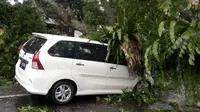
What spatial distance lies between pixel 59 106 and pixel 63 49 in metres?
1.32

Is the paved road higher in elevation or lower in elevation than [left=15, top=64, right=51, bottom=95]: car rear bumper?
lower

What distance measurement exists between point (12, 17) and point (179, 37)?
8.49 m

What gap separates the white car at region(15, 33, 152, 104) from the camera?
7.41 metres

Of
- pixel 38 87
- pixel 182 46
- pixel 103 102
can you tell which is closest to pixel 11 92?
pixel 38 87

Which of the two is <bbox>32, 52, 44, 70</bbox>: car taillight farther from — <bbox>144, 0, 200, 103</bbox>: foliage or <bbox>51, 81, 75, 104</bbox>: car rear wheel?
<bbox>144, 0, 200, 103</bbox>: foliage

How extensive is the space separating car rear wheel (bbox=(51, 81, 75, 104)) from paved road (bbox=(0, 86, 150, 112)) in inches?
5.6

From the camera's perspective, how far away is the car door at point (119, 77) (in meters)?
8.43

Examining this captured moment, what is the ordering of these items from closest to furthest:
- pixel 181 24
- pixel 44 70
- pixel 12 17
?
1. pixel 181 24
2. pixel 44 70
3. pixel 12 17

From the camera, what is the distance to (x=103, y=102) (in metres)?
8.41

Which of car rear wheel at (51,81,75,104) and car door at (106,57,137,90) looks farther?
car door at (106,57,137,90)

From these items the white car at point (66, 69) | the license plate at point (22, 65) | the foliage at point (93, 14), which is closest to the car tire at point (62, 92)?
A: the white car at point (66, 69)

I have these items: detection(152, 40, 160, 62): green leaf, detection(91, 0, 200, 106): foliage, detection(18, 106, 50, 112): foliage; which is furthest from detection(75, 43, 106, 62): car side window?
detection(152, 40, 160, 62): green leaf

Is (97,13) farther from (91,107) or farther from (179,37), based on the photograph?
(179,37)

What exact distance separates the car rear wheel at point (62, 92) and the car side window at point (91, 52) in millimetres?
712
